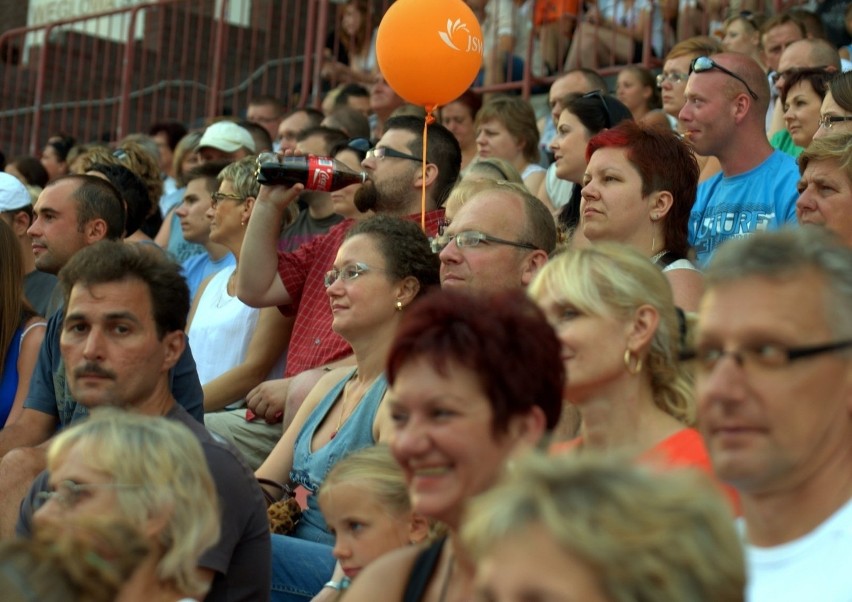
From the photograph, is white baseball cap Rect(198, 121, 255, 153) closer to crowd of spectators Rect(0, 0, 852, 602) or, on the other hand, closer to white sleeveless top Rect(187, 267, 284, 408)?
crowd of spectators Rect(0, 0, 852, 602)

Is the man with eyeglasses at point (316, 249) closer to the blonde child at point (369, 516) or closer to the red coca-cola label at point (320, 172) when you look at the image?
the red coca-cola label at point (320, 172)

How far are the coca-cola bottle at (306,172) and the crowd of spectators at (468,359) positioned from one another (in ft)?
0.32

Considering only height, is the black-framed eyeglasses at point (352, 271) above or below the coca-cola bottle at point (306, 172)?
below

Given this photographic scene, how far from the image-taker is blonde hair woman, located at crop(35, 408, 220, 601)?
3.21 metres

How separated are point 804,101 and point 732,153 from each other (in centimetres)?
65

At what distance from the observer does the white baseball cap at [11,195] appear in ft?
24.9

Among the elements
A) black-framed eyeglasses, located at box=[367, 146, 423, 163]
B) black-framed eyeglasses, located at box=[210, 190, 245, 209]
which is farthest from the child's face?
black-framed eyeglasses, located at box=[210, 190, 245, 209]

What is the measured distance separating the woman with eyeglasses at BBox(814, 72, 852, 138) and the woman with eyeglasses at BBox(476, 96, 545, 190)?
2.29 metres

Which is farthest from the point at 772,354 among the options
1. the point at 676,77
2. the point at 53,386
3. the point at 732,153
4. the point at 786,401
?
the point at 676,77

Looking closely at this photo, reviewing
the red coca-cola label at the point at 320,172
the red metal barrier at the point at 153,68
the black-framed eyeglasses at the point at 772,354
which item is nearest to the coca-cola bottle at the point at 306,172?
the red coca-cola label at the point at 320,172

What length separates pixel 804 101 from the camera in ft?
21.7

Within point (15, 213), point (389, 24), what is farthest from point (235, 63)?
point (389, 24)

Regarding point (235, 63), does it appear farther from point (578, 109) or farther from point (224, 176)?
point (578, 109)

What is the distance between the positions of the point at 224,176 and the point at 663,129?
9.45ft
